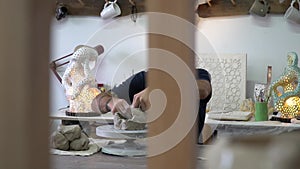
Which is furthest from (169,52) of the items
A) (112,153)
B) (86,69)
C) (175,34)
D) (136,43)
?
(136,43)

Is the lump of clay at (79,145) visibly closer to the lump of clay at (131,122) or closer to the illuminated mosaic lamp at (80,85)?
the lump of clay at (131,122)

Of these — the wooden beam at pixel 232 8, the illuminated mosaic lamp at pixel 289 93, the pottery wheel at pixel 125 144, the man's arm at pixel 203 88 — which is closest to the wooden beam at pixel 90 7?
the wooden beam at pixel 232 8

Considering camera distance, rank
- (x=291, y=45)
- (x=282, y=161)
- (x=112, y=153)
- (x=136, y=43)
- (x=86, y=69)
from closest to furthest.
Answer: (x=282, y=161), (x=112, y=153), (x=86, y=69), (x=291, y=45), (x=136, y=43)

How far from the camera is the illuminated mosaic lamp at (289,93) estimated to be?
2.56m

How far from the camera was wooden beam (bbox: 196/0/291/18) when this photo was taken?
3.44 meters

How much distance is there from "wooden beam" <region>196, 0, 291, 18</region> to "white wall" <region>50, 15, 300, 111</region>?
0.04m

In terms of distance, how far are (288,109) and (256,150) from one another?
2414 millimetres

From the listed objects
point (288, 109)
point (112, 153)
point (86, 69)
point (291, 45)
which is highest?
point (291, 45)

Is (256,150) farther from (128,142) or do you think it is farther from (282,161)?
(128,142)

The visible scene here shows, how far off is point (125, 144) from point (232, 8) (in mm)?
2000

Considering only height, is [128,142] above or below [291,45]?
below

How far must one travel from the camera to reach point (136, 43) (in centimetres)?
379

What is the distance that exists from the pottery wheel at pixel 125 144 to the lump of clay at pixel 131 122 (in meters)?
0.02

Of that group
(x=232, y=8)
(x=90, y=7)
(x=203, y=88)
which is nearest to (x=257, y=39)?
(x=232, y=8)
